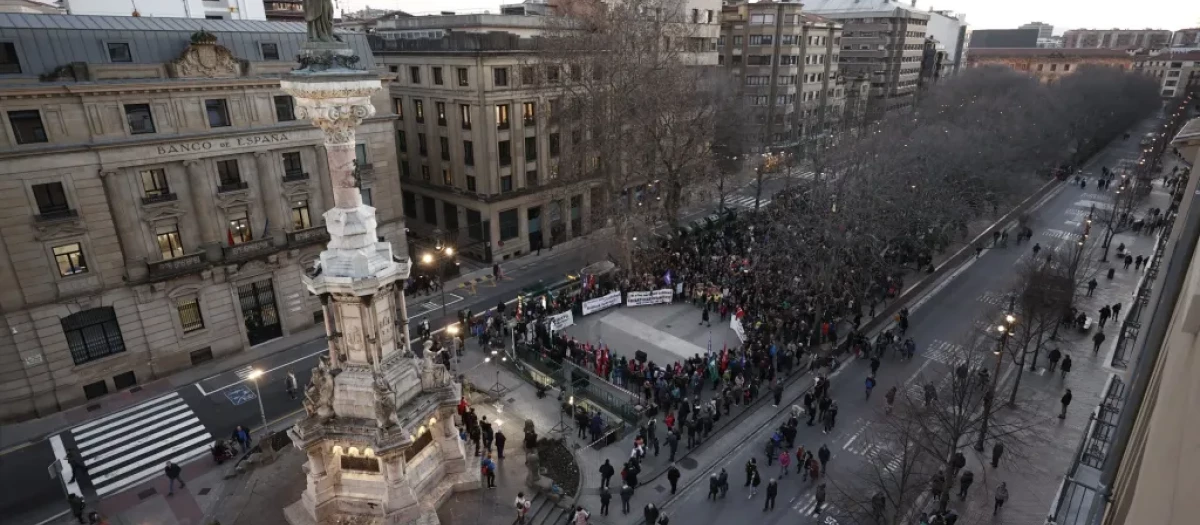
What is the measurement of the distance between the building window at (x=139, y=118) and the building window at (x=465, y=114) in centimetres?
1824

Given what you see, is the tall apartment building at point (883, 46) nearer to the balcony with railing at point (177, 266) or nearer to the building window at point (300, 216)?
the building window at point (300, 216)

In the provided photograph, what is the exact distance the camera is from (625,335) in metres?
31.0

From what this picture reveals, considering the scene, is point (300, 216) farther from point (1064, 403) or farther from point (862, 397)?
point (1064, 403)

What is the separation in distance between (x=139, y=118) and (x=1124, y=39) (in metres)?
233

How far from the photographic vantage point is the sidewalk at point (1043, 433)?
62.9 feet

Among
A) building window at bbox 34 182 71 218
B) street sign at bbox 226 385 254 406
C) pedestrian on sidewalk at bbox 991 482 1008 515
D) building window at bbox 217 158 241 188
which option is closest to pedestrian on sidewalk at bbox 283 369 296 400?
street sign at bbox 226 385 254 406

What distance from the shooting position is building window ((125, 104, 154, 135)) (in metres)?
25.7

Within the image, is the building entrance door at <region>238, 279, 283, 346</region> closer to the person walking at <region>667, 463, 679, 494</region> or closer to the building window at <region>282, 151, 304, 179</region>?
the building window at <region>282, 151, 304, 179</region>

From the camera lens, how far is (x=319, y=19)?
1423 cm

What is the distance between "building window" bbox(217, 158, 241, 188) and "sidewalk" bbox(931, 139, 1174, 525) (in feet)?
101

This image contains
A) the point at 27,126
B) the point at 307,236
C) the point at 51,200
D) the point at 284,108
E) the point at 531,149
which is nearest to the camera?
the point at 27,126

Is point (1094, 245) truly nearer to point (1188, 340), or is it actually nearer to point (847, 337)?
point (847, 337)

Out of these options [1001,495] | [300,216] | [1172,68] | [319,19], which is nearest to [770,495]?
[1001,495]

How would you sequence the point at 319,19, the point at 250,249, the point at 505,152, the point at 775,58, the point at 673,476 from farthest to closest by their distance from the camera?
the point at 775,58
the point at 505,152
the point at 250,249
the point at 673,476
the point at 319,19
